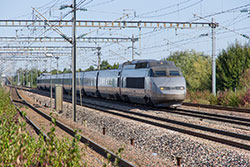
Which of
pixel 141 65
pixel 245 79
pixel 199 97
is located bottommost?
pixel 199 97

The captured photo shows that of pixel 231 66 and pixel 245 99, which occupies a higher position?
pixel 231 66

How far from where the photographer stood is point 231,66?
33.9 metres

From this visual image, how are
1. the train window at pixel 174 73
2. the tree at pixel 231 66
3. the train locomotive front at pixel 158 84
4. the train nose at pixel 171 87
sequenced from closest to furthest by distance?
the train nose at pixel 171 87 → the train locomotive front at pixel 158 84 → the train window at pixel 174 73 → the tree at pixel 231 66

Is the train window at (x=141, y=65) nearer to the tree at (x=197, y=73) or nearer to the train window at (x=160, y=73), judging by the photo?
the train window at (x=160, y=73)

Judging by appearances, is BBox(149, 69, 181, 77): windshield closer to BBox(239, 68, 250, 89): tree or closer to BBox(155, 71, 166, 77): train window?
BBox(155, 71, 166, 77): train window

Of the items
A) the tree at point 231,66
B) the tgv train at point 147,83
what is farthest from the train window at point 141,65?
the tree at point 231,66

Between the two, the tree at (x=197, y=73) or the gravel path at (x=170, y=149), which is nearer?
the gravel path at (x=170, y=149)

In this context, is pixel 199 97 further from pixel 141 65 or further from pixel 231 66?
pixel 141 65

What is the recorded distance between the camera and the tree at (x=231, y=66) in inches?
1336

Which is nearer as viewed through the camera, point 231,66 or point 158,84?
point 158,84

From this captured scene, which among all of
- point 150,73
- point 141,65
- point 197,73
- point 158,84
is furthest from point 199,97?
point 197,73

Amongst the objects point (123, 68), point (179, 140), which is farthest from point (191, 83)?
point (179, 140)

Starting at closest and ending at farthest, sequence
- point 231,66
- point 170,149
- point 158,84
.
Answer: point 170,149
point 158,84
point 231,66

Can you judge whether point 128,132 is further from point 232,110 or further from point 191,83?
point 191,83
